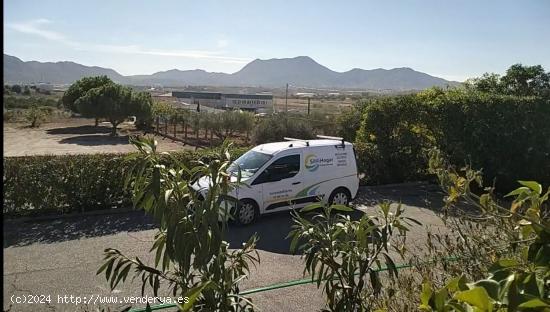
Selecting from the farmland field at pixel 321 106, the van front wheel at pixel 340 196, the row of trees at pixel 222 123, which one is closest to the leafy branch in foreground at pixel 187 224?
the van front wheel at pixel 340 196

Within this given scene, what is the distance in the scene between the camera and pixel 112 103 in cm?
4175

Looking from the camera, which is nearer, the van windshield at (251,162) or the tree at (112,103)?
the van windshield at (251,162)

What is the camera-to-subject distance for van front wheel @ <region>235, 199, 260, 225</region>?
963 centimetres

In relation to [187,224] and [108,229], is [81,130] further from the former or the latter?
[187,224]

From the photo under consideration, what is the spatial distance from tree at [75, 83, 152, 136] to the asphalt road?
33591 mm

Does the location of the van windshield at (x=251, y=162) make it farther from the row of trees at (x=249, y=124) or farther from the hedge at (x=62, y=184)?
the row of trees at (x=249, y=124)

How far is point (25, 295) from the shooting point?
6.23 meters

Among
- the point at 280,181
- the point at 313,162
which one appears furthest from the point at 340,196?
the point at 280,181

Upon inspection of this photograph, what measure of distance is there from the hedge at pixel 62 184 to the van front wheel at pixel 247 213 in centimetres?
144

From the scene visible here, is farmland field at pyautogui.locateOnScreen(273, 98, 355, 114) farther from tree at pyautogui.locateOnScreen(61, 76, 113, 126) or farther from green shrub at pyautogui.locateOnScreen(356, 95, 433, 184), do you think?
tree at pyautogui.locateOnScreen(61, 76, 113, 126)

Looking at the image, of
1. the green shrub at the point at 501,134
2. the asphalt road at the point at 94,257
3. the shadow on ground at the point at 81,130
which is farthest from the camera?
the shadow on ground at the point at 81,130

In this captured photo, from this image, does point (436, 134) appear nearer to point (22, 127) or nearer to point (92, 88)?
point (92, 88)

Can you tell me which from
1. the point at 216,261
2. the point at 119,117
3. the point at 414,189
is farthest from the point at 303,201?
the point at 119,117

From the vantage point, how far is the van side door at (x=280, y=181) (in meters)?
10.0
